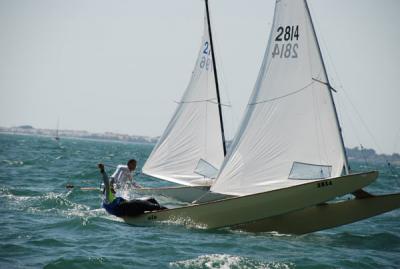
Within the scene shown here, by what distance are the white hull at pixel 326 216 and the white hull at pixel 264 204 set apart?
618 millimetres

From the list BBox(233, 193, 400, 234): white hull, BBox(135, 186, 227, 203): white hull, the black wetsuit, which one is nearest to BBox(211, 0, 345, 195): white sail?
BBox(233, 193, 400, 234): white hull

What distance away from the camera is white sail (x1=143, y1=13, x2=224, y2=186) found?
18.6 m

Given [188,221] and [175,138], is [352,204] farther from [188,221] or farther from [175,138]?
[175,138]

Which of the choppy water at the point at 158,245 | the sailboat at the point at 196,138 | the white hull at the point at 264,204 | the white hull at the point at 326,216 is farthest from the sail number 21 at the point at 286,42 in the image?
Answer: the sailboat at the point at 196,138

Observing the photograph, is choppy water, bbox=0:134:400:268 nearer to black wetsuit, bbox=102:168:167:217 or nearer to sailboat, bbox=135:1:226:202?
black wetsuit, bbox=102:168:167:217

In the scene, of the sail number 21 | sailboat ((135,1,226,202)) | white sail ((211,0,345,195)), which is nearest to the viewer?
white sail ((211,0,345,195))

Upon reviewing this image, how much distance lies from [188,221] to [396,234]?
5479 mm

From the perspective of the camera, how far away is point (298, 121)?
13141 mm

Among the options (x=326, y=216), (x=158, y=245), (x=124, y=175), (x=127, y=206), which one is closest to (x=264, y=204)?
(x=326, y=216)

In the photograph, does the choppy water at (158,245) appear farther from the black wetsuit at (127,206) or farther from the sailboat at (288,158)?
the sailboat at (288,158)

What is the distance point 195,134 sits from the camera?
18.9 m

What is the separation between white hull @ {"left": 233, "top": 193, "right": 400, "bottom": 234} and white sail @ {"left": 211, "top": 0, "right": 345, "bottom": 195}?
849 mm

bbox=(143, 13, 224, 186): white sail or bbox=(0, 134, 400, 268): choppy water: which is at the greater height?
bbox=(143, 13, 224, 186): white sail

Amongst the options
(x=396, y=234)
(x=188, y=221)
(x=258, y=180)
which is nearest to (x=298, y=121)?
(x=258, y=180)
